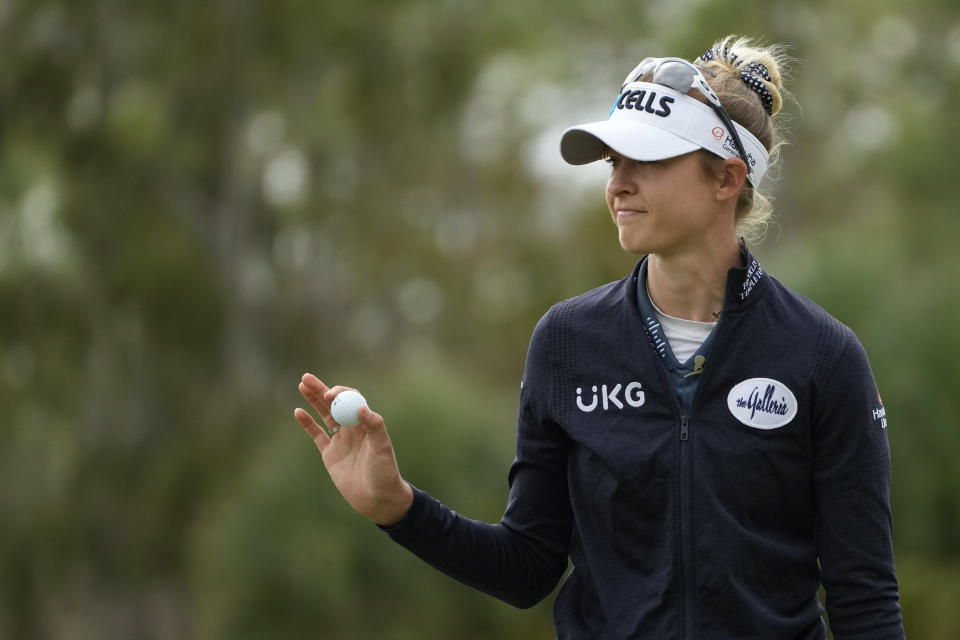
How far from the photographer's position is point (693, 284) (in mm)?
2469

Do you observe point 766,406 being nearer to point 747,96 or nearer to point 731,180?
point 731,180

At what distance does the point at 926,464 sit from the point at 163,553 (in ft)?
37.3

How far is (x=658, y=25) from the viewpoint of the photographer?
2273 centimetres

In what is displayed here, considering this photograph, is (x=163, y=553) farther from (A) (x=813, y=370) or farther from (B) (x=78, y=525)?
(A) (x=813, y=370)

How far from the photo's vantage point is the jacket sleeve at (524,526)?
8.32 ft

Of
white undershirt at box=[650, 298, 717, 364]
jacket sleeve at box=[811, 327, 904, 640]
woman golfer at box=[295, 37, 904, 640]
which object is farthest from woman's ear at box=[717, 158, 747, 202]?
jacket sleeve at box=[811, 327, 904, 640]

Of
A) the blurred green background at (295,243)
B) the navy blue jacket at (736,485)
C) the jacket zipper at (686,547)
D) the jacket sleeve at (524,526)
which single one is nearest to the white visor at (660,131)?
the navy blue jacket at (736,485)

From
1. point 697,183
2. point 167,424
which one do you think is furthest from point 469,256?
point 697,183

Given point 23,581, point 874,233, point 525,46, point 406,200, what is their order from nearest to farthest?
point 874,233 < point 23,581 < point 525,46 < point 406,200

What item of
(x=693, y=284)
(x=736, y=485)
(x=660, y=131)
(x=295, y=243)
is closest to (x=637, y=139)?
(x=660, y=131)

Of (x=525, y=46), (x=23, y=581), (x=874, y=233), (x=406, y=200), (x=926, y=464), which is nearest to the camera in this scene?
(x=926, y=464)

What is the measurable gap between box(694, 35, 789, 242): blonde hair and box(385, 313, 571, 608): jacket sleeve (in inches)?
16.8

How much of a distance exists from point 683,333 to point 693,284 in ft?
0.31

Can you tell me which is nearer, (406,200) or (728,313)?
(728,313)
